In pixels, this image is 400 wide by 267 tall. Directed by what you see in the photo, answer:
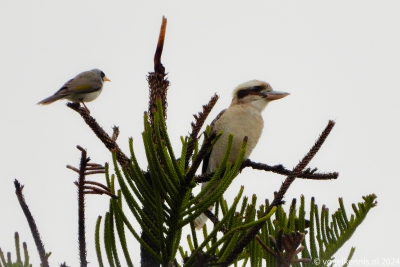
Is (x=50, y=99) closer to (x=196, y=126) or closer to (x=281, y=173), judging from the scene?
(x=281, y=173)

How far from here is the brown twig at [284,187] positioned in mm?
2035

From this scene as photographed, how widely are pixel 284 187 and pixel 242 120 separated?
148 inches

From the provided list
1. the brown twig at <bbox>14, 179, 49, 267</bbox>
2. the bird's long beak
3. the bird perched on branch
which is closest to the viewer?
the brown twig at <bbox>14, 179, 49, 267</bbox>

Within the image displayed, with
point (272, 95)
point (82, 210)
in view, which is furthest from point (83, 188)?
point (272, 95)

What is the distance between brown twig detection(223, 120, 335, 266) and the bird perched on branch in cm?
690

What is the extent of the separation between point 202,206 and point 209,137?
0.28 meters

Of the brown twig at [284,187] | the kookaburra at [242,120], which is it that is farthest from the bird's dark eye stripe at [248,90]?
the brown twig at [284,187]

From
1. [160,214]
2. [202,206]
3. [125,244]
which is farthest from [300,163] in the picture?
[125,244]

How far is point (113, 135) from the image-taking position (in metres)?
2.75

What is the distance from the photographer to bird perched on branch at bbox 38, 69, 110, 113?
359 inches

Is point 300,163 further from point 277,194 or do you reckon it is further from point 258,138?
point 258,138

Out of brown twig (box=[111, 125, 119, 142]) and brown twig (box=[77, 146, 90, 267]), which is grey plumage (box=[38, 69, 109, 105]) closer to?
brown twig (box=[111, 125, 119, 142])

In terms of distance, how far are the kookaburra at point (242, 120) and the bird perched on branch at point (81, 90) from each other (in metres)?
3.22

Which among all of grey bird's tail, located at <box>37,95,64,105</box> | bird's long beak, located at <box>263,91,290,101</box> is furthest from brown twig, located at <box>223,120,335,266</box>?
grey bird's tail, located at <box>37,95,64,105</box>
